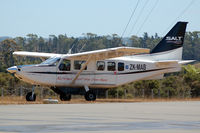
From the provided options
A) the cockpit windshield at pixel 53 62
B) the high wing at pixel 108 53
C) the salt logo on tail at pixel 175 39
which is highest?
the salt logo on tail at pixel 175 39

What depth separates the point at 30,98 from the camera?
26016mm

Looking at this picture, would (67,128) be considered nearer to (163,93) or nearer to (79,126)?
(79,126)

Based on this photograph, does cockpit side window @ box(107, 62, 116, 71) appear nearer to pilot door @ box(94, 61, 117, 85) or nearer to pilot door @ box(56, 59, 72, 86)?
pilot door @ box(94, 61, 117, 85)

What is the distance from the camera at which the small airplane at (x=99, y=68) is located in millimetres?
26828

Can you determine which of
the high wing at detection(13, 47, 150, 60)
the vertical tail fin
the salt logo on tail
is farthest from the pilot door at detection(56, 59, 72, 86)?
the salt logo on tail

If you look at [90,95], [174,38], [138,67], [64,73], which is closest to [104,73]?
[90,95]

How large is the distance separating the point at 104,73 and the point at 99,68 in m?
0.40

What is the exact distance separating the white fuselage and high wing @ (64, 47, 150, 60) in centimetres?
60

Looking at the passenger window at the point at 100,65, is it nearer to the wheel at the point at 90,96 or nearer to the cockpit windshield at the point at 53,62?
the wheel at the point at 90,96

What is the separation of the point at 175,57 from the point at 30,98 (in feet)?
30.8

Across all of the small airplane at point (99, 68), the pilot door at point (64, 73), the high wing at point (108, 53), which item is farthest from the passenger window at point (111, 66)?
the pilot door at point (64, 73)

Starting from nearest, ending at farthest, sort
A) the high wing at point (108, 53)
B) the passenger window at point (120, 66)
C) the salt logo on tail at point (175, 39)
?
the high wing at point (108, 53)
the passenger window at point (120, 66)
the salt logo on tail at point (175, 39)

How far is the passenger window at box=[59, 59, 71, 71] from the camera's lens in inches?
1088

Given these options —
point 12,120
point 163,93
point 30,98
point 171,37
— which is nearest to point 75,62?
point 30,98
